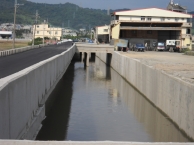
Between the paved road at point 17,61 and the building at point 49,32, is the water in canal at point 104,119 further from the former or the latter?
the building at point 49,32

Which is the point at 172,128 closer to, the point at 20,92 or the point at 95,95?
the point at 20,92

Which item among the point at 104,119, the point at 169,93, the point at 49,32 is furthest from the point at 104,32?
the point at 104,119

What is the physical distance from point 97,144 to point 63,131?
13.0 metres

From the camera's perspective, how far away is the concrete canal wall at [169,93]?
18641 mm

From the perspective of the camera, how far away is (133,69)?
42000mm

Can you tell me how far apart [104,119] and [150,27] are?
240 ft

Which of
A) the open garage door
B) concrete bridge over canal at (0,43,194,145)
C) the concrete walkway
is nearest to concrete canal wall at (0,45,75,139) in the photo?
concrete bridge over canal at (0,43,194,145)

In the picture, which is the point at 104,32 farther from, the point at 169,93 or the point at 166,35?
the point at 169,93

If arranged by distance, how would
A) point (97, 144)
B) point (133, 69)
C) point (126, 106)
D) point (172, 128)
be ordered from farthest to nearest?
point (133, 69)
point (126, 106)
point (172, 128)
point (97, 144)

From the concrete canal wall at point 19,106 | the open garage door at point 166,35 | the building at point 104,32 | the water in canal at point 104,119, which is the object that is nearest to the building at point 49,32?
the building at point 104,32

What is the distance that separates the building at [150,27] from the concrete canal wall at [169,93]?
2225 inches

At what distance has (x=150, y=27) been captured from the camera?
94188mm

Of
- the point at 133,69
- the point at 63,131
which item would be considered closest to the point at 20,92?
the point at 63,131

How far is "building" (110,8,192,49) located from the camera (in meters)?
94.5
